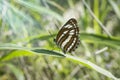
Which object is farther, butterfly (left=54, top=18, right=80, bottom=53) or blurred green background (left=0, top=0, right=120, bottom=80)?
blurred green background (left=0, top=0, right=120, bottom=80)

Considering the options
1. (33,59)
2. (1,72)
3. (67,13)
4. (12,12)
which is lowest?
(1,72)

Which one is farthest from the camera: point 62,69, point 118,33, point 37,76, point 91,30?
point 118,33

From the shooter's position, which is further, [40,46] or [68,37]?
[40,46]

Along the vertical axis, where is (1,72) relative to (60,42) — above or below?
below

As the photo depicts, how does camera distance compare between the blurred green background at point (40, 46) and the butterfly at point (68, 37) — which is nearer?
the butterfly at point (68, 37)

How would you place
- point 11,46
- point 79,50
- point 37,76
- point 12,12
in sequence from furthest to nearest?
point 79,50, point 37,76, point 12,12, point 11,46

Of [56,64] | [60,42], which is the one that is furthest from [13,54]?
[56,64]

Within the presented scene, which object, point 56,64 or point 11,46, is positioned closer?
point 11,46

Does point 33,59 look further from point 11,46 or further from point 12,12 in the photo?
point 11,46
